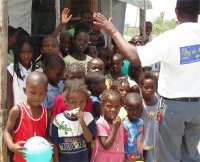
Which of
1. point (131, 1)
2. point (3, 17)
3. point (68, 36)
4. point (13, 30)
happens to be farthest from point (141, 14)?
point (3, 17)

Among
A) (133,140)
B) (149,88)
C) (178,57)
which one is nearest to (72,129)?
(133,140)

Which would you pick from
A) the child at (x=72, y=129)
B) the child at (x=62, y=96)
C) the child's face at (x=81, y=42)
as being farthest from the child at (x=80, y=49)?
the child at (x=72, y=129)

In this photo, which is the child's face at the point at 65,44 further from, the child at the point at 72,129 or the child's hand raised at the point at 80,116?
the child's hand raised at the point at 80,116

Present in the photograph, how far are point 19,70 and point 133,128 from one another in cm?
130

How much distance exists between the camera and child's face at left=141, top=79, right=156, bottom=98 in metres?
4.25

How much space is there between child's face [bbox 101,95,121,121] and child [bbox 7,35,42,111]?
32.8 inches

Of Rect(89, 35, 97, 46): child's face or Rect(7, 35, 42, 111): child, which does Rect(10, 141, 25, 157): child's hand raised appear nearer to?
Rect(7, 35, 42, 111): child

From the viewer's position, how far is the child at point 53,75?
3.78 m

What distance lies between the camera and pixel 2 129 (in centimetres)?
371

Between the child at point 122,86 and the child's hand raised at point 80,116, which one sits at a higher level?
the child at point 122,86

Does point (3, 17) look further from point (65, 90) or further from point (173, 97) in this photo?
point (173, 97)

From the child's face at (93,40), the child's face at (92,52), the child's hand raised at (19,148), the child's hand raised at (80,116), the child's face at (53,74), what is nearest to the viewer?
the child's hand raised at (19,148)

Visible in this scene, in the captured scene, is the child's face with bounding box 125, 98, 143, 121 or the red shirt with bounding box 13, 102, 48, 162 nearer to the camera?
the red shirt with bounding box 13, 102, 48, 162

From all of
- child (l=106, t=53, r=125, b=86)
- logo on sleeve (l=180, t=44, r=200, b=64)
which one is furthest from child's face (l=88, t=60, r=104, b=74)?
logo on sleeve (l=180, t=44, r=200, b=64)
